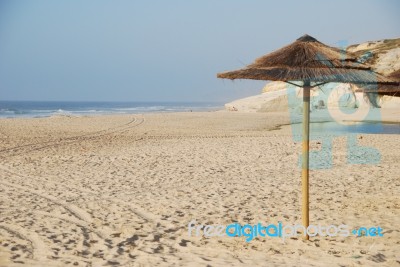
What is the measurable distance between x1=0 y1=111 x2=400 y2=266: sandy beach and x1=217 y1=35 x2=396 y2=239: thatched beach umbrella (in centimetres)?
101

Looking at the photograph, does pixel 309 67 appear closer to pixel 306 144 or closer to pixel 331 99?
pixel 306 144

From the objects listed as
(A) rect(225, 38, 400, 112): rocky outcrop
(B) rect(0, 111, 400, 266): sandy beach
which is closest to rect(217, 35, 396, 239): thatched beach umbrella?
(B) rect(0, 111, 400, 266): sandy beach

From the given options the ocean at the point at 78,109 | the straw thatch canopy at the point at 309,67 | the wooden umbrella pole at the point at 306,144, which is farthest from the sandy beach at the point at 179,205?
Answer: the ocean at the point at 78,109

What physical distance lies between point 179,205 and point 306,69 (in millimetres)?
3339

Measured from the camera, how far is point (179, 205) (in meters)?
6.83

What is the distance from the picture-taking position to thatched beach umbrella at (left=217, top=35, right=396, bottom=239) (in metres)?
4.61

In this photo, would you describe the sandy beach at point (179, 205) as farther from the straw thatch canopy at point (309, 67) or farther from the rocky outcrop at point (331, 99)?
the rocky outcrop at point (331, 99)

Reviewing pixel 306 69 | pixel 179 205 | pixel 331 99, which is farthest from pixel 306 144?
pixel 331 99

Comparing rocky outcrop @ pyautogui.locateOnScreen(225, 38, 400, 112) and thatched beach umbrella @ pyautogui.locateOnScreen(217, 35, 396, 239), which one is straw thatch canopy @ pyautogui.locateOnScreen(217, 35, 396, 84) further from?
rocky outcrop @ pyautogui.locateOnScreen(225, 38, 400, 112)

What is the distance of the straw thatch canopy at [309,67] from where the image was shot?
4.60m

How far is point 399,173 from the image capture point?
9492 millimetres

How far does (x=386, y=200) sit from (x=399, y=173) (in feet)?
9.48

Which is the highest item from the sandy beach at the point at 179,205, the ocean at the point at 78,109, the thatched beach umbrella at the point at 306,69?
the thatched beach umbrella at the point at 306,69

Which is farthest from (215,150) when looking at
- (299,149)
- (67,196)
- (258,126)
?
(258,126)
